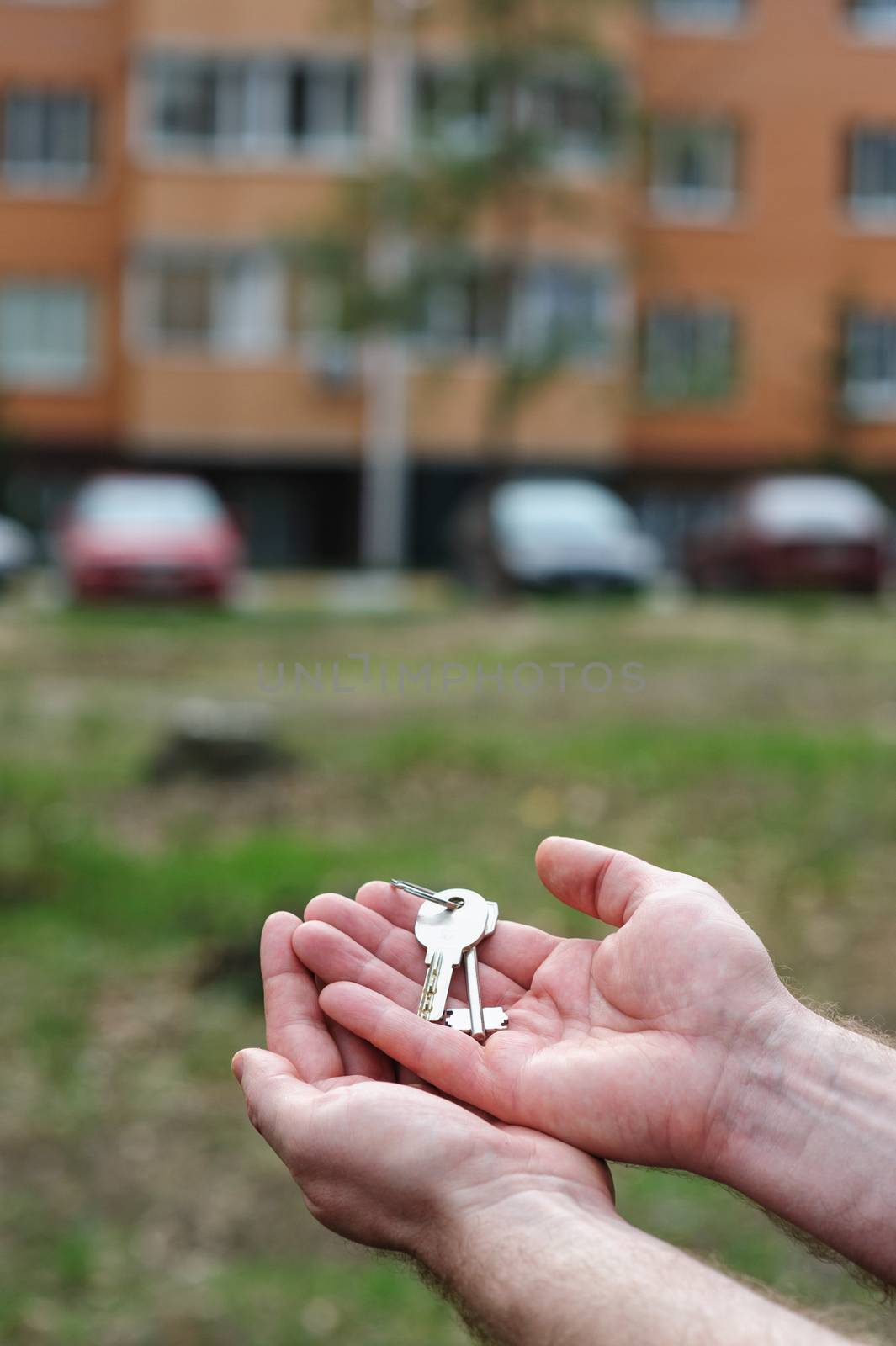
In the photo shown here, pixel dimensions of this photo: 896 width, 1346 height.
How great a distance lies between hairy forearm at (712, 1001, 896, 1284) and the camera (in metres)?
2.20

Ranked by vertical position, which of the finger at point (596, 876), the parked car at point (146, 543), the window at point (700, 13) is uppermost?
the window at point (700, 13)

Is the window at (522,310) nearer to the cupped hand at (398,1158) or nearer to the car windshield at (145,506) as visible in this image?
the car windshield at (145,506)

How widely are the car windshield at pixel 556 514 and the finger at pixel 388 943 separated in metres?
15.9

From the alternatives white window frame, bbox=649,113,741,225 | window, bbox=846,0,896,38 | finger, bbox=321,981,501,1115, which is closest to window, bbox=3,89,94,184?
white window frame, bbox=649,113,741,225

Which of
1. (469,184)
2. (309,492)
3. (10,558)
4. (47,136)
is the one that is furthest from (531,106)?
(47,136)

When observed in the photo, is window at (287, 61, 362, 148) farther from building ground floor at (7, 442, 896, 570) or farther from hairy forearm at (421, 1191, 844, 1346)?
hairy forearm at (421, 1191, 844, 1346)

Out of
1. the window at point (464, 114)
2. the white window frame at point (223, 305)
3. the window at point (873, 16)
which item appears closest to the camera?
the window at point (464, 114)

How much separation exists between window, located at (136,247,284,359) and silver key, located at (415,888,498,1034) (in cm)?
2659

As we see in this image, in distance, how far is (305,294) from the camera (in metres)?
27.3

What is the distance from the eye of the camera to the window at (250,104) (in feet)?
92.5

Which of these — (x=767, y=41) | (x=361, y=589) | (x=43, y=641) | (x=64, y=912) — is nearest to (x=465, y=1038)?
(x=64, y=912)

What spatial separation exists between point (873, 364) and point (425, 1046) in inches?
1151

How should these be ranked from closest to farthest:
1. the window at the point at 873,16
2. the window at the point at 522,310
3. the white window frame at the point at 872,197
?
the window at the point at 522,310 < the window at the point at 873,16 < the white window frame at the point at 872,197

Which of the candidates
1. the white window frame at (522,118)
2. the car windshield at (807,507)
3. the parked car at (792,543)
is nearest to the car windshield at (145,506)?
the white window frame at (522,118)
